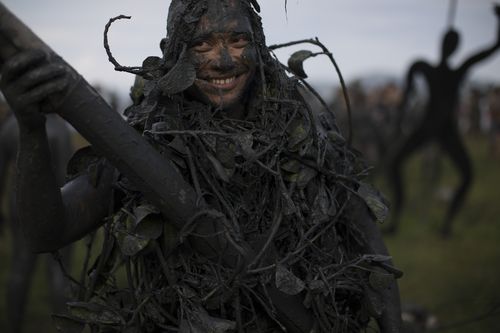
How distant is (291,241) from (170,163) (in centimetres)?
43

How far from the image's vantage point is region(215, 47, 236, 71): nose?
159 centimetres

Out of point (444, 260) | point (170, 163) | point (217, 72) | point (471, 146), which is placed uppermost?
point (217, 72)

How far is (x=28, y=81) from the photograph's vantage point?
3.79ft

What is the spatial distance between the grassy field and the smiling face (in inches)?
74.7

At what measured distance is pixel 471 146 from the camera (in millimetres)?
13055

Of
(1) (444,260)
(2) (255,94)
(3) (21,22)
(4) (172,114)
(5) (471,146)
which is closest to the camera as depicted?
(3) (21,22)

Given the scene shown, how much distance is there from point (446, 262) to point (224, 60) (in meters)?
5.12

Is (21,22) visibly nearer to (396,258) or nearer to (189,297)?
(189,297)

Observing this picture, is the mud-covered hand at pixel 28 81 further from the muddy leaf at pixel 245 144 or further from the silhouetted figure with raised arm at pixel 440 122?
the silhouetted figure with raised arm at pixel 440 122

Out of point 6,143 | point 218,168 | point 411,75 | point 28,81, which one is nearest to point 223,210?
point 218,168

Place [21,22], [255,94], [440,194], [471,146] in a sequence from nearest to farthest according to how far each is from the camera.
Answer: [21,22], [255,94], [440,194], [471,146]

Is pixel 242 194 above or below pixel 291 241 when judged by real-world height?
above

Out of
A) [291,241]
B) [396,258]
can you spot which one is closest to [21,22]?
[291,241]

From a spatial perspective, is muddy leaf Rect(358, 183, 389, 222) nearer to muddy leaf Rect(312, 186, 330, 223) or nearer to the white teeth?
muddy leaf Rect(312, 186, 330, 223)
